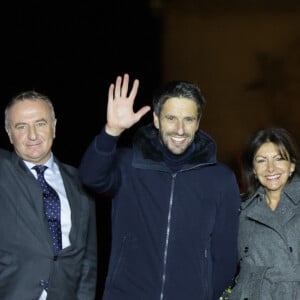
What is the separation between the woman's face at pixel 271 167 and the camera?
307 cm

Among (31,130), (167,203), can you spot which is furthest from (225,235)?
(31,130)

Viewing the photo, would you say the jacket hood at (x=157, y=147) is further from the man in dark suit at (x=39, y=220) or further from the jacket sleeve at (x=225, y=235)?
the man in dark suit at (x=39, y=220)

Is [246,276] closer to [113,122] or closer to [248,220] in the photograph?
[248,220]

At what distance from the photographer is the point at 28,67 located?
217 inches

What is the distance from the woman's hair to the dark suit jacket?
84cm

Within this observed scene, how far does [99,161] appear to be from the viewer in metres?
2.76

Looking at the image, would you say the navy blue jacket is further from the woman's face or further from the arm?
the woman's face

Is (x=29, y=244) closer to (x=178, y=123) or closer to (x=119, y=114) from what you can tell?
(x=119, y=114)

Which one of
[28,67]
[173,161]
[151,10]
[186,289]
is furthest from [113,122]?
[151,10]

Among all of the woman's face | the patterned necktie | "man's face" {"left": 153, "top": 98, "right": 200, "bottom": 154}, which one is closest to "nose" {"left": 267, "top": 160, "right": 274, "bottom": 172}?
the woman's face

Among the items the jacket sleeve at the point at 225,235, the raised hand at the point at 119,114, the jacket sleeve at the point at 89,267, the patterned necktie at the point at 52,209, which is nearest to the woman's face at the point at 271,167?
the jacket sleeve at the point at 225,235

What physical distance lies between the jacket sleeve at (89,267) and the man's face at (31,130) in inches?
13.5

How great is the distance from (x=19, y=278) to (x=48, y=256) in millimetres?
147

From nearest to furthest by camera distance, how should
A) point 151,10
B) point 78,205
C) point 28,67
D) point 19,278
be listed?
point 19,278 → point 78,205 → point 28,67 → point 151,10
